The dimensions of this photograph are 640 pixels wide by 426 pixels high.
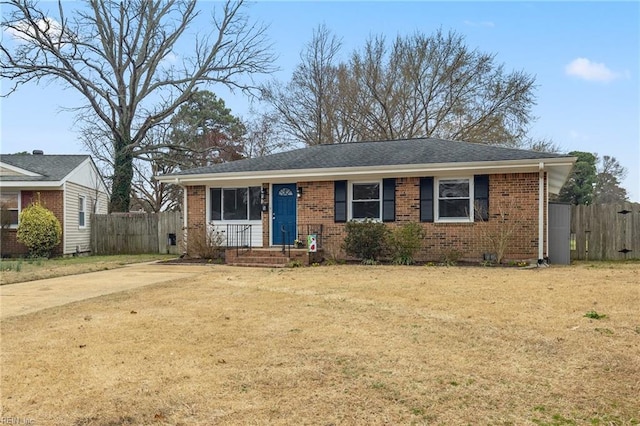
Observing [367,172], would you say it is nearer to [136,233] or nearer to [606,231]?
[606,231]

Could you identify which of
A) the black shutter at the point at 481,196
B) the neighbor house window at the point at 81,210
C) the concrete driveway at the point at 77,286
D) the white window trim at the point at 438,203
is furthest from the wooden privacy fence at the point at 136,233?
the black shutter at the point at 481,196

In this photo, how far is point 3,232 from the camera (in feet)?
56.7

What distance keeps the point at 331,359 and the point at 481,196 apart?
9995 millimetres

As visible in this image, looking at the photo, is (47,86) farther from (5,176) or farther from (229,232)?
(229,232)

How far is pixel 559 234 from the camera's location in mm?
13172

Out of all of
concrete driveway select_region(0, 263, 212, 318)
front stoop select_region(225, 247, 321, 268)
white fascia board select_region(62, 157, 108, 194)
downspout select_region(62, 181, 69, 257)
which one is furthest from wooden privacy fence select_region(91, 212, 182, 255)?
concrete driveway select_region(0, 263, 212, 318)

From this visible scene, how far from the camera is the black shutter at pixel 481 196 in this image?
1284 centimetres

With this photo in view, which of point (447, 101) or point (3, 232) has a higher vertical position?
point (447, 101)

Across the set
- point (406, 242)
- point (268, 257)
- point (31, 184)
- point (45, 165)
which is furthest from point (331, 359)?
point (45, 165)

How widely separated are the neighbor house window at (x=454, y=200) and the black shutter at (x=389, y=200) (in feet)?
4.18

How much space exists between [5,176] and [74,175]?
Answer: 234 cm

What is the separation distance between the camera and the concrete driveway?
7.05 m

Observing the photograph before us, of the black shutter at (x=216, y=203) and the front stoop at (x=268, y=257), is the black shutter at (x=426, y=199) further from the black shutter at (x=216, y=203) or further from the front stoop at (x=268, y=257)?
the black shutter at (x=216, y=203)

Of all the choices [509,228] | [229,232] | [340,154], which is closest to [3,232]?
[229,232]
